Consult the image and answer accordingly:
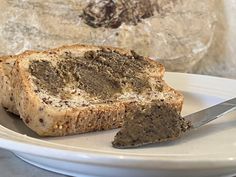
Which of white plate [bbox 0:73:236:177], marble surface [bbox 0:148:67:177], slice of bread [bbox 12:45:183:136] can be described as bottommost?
marble surface [bbox 0:148:67:177]

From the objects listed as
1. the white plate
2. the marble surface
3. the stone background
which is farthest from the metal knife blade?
the stone background

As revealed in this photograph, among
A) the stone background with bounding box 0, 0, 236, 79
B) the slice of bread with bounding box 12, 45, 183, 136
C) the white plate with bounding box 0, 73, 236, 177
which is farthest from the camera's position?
the stone background with bounding box 0, 0, 236, 79

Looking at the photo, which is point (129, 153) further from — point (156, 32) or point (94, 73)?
point (156, 32)

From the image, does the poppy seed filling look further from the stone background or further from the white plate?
the stone background

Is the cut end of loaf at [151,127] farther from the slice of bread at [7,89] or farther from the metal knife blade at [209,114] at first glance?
the slice of bread at [7,89]

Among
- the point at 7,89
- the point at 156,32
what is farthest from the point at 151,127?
the point at 156,32

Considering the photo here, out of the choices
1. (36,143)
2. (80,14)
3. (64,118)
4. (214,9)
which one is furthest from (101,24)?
(36,143)

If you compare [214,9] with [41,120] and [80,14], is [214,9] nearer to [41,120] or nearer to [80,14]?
[80,14]
